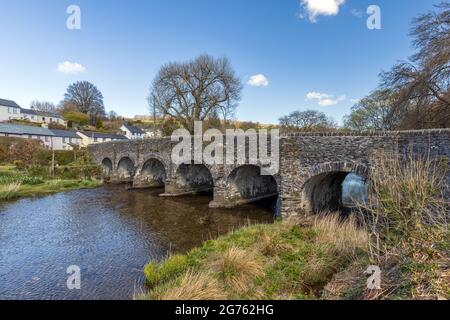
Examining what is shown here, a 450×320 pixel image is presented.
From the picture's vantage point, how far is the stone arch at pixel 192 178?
63.6 ft

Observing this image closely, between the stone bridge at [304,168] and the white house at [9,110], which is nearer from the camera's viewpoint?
the stone bridge at [304,168]

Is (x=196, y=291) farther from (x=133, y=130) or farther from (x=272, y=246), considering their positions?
(x=133, y=130)

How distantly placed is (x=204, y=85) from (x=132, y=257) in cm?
2429

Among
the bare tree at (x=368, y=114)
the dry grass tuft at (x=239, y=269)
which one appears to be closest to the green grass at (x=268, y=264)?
the dry grass tuft at (x=239, y=269)

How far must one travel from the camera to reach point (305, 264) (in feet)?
20.5

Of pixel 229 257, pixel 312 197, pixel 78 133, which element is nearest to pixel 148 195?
pixel 312 197

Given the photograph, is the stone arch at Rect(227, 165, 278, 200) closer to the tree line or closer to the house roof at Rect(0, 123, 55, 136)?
the tree line

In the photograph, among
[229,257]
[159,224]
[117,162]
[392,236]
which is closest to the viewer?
[392,236]

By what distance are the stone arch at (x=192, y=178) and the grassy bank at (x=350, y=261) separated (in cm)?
1206

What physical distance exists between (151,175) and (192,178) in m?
5.50

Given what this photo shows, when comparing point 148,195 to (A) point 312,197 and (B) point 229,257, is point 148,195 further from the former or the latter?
(B) point 229,257

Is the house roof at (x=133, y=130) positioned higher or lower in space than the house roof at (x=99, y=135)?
higher

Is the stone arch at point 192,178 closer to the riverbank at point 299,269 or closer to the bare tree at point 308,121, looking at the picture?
the riverbank at point 299,269

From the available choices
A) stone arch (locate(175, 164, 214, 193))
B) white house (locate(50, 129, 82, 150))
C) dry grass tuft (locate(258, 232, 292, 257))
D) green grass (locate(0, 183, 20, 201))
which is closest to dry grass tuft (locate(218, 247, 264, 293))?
dry grass tuft (locate(258, 232, 292, 257))
